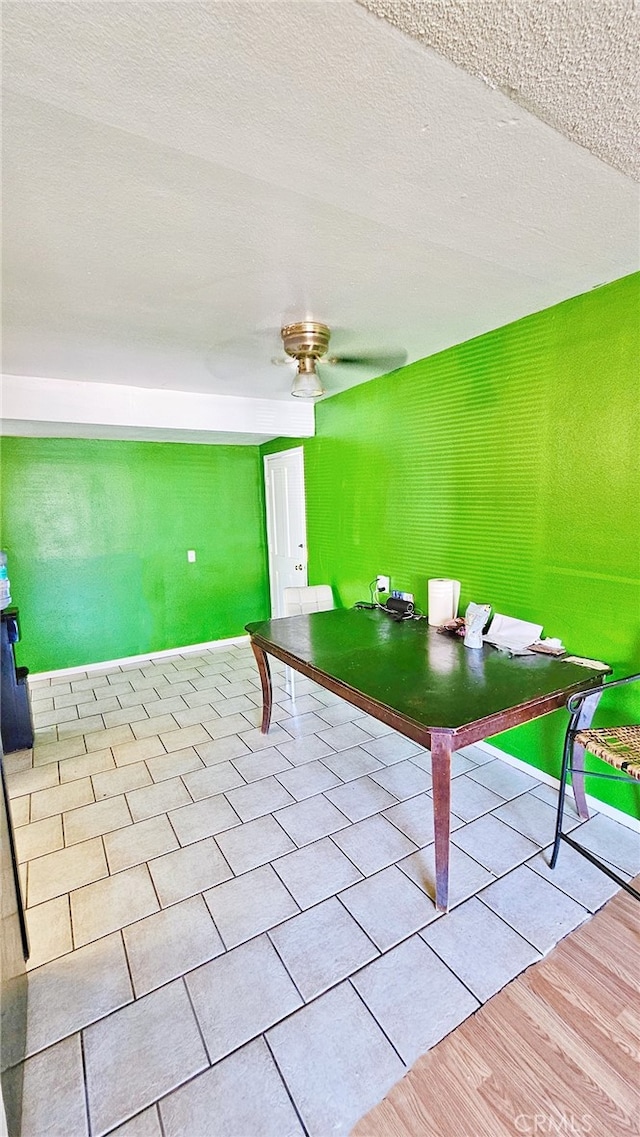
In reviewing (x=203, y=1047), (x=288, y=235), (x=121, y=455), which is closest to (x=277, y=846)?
(x=203, y=1047)

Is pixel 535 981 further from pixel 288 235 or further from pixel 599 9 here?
pixel 288 235

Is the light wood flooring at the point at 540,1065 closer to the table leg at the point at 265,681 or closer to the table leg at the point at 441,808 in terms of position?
the table leg at the point at 441,808

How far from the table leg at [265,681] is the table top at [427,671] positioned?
124mm

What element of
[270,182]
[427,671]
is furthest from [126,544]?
[270,182]

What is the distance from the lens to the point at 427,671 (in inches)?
78.2

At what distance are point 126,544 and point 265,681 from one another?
225cm

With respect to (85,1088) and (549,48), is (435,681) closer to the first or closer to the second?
(85,1088)

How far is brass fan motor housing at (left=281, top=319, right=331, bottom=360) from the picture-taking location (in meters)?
2.22

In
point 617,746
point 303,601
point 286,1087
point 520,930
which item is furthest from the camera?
point 303,601

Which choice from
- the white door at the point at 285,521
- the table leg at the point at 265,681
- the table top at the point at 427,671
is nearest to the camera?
the table top at the point at 427,671

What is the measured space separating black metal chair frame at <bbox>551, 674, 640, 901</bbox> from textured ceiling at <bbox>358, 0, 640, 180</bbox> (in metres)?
1.67

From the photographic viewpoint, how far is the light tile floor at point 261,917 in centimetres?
116

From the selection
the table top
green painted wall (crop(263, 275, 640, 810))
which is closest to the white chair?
green painted wall (crop(263, 275, 640, 810))

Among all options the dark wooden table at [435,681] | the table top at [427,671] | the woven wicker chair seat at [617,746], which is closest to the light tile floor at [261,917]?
the dark wooden table at [435,681]
